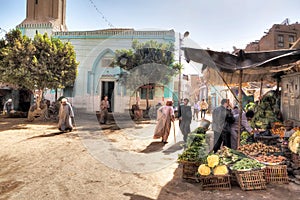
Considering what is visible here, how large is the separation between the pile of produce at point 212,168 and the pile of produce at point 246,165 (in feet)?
0.68

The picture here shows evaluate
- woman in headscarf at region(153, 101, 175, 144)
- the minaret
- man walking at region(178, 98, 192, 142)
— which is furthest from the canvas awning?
the minaret

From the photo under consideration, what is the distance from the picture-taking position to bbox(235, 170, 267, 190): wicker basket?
3646 mm

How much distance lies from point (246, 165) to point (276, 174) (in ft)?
2.05

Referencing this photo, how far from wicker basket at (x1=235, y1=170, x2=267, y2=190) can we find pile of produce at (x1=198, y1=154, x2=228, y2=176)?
0.85 ft

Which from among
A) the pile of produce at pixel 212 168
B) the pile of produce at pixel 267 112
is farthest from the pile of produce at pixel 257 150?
the pile of produce at pixel 267 112

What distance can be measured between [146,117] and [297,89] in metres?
10.8

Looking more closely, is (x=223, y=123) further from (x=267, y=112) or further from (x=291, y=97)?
(x=267, y=112)

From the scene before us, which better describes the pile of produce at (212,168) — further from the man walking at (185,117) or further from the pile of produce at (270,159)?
the man walking at (185,117)

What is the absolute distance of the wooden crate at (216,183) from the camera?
3.68 meters

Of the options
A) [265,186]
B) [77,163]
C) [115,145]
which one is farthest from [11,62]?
[265,186]

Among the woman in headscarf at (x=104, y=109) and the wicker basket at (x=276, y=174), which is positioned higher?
the woman in headscarf at (x=104, y=109)

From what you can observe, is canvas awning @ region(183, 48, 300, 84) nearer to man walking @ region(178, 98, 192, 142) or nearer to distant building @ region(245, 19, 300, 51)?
man walking @ region(178, 98, 192, 142)

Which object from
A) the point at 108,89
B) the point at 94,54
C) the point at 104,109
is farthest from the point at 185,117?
the point at 94,54

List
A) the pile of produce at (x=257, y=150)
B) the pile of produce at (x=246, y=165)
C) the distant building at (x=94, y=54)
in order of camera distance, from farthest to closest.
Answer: the distant building at (x=94, y=54)
the pile of produce at (x=257, y=150)
the pile of produce at (x=246, y=165)
